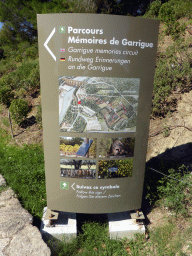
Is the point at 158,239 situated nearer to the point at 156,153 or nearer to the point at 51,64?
the point at 156,153

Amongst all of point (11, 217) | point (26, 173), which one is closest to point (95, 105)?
point (11, 217)

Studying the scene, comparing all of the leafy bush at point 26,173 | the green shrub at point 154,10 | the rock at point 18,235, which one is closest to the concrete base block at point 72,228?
the rock at point 18,235

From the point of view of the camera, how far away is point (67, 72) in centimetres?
227

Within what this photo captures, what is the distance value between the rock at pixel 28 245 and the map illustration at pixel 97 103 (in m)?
1.36

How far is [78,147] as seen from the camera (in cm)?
253

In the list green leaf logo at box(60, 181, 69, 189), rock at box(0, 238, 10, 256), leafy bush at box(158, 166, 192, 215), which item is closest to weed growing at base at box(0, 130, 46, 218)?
rock at box(0, 238, 10, 256)

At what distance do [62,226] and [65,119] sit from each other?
1.57 m

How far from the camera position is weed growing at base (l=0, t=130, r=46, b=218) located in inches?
138

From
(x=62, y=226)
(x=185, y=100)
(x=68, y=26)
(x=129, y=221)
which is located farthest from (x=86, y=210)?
(x=185, y=100)

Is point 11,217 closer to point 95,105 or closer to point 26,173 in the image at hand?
point 26,173

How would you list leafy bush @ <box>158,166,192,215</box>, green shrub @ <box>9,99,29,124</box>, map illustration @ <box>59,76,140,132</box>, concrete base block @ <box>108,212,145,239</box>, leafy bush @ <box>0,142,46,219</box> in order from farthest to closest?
green shrub @ <box>9,99,29,124</box>, leafy bush @ <box>0,142,46,219</box>, leafy bush @ <box>158,166,192,215</box>, concrete base block @ <box>108,212,145,239</box>, map illustration @ <box>59,76,140,132</box>

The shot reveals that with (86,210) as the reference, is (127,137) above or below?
above

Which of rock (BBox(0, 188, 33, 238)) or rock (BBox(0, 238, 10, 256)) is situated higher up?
rock (BBox(0, 188, 33, 238))

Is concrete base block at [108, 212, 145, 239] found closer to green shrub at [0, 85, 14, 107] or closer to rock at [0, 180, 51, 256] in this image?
rock at [0, 180, 51, 256]
